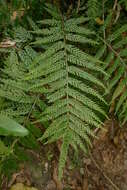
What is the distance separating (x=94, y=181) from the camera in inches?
95.2

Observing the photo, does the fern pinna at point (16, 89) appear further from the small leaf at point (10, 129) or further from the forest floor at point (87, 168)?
the small leaf at point (10, 129)

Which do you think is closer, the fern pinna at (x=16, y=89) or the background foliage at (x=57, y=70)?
the background foliage at (x=57, y=70)

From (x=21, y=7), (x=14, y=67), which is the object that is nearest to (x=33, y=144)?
(x=14, y=67)

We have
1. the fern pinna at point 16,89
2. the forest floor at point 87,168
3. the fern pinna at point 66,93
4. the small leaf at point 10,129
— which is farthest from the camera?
the forest floor at point 87,168

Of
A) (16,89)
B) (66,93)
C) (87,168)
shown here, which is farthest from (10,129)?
(87,168)

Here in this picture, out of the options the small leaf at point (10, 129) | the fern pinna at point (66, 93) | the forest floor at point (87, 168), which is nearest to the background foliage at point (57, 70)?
the fern pinna at point (66, 93)

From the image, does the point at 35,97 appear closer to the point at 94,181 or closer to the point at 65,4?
the point at 65,4

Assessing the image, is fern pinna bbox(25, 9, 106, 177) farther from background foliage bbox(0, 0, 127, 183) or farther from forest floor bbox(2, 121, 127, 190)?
forest floor bbox(2, 121, 127, 190)

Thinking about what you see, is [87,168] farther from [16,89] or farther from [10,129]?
[10,129]

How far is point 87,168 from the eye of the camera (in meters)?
2.43

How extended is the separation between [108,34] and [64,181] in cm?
104

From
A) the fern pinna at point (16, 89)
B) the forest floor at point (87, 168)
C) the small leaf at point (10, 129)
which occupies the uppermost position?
the small leaf at point (10, 129)

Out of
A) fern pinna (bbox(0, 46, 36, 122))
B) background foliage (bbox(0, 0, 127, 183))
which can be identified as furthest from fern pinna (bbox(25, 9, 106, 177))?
fern pinna (bbox(0, 46, 36, 122))

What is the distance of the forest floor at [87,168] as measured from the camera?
2.34 m
